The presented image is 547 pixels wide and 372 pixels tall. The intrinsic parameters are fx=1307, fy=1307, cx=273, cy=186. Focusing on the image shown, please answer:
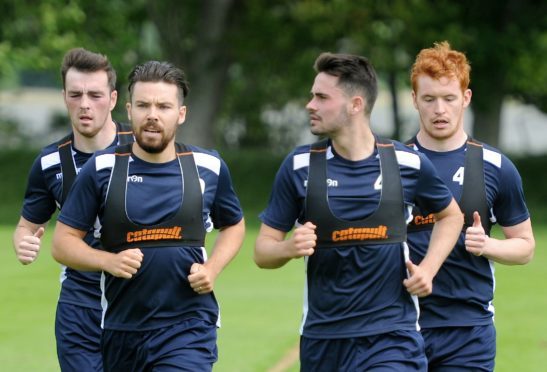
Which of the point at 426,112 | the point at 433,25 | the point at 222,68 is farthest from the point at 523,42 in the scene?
the point at 426,112

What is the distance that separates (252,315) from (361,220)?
891cm

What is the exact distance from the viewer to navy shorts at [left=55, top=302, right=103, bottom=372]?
7652mm

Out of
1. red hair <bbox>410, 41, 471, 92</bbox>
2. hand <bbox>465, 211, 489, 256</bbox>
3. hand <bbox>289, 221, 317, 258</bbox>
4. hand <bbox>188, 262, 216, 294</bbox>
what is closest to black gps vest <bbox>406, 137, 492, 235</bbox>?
hand <bbox>465, 211, 489, 256</bbox>

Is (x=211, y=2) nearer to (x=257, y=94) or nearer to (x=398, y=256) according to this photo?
(x=257, y=94)

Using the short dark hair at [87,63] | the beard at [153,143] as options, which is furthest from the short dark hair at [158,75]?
the short dark hair at [87,63]

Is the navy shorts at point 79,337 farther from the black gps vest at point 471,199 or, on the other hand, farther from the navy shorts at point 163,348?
the black gps vest at point 471,199

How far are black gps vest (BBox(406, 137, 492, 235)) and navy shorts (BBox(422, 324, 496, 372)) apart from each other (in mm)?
564

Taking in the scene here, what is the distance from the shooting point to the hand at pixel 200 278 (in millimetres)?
6535

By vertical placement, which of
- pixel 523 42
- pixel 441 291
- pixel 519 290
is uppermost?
pixel 523 42

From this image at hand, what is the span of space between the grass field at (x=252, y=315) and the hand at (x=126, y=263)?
5.33 metres

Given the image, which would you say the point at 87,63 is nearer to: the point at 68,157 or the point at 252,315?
the point at 68,157

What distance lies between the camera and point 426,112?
7.15 metres

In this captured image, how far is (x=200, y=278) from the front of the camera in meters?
6.54

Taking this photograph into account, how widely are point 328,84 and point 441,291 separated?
1.37 metres
